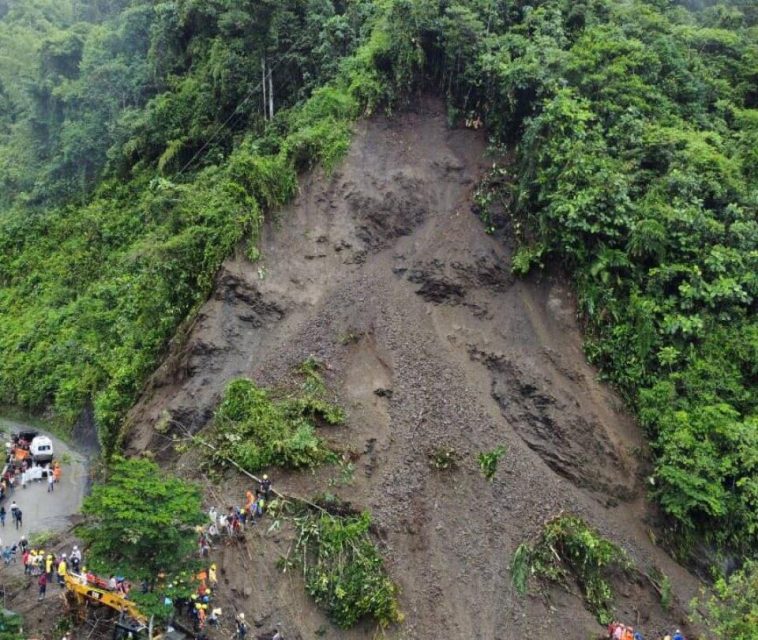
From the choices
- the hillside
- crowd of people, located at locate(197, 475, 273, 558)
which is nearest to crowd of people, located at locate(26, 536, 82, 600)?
the hillside

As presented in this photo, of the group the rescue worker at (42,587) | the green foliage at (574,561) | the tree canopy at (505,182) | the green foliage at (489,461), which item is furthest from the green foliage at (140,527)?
the tree canopy at (505,182)

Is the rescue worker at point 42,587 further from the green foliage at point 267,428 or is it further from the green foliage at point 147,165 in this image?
the green foliage at point 147,165

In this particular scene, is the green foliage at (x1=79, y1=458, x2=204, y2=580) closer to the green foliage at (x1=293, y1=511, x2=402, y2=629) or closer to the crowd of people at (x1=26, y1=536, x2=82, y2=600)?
the crowd of people at (x1=26, y1=536, x2=82, y2=600)

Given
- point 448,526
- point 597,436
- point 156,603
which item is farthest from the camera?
point 597,436

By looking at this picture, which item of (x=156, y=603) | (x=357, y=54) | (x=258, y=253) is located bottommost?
(x=156, y=603)

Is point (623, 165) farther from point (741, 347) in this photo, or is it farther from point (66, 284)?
point (66, 284)

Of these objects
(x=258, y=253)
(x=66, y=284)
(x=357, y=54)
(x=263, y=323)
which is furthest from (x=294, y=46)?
(x=66, y=284)

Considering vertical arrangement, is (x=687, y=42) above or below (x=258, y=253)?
above
